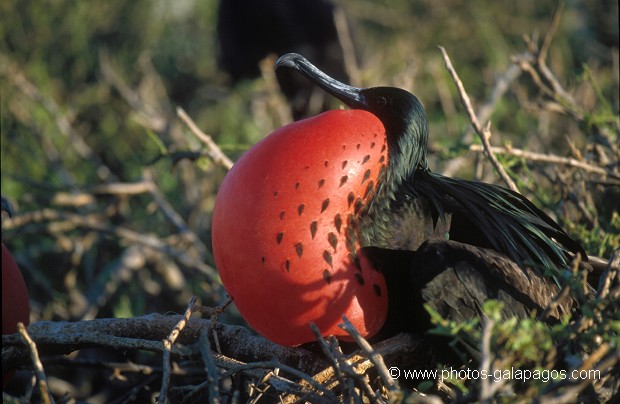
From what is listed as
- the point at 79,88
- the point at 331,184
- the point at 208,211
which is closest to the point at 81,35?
the point at 79,88

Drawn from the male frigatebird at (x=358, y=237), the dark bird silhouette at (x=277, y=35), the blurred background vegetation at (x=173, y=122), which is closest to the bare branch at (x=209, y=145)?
the blurred background vegetation at (x=173, y=122)

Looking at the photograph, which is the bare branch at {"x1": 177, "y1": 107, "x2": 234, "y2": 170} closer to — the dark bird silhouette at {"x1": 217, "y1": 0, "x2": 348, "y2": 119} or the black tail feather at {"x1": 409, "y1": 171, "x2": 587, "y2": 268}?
the black tail feather at {"x1": 409, "y1": 171, "x2": 587, "y2": 268}

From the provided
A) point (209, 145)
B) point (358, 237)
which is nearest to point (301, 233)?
point (358, 237)

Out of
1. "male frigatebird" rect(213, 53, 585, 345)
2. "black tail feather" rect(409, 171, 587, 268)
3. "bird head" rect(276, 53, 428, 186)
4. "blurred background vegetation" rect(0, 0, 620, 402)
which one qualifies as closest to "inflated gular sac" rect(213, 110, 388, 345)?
"male frigatebird" rect(213, 53, 585, 345)

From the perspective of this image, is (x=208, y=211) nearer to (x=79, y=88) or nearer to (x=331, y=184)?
(x=79, y=88)

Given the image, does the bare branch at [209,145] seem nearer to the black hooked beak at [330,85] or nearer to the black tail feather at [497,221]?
the black hooked beak at [330,85]

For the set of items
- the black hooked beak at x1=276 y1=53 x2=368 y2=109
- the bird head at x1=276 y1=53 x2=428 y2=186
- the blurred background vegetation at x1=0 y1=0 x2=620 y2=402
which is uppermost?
the black hooked beak at x1=276 y1=53 x2=368 y2=109

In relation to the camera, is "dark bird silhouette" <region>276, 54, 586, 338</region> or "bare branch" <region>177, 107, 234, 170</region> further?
"bare branch" <region>177, 107, 234, 170</region>

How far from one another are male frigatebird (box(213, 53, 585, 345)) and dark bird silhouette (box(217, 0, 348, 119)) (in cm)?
284

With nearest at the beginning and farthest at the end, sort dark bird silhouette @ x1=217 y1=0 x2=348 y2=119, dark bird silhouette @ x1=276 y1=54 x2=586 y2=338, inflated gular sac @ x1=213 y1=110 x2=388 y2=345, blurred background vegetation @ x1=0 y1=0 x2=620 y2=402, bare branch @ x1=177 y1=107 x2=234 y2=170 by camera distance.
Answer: inflated gular sac @ x1=213 y1=110 x2=388 y2=345 → dark bird silhouette @ x1=276 y1=54 x2=586 y2=338 → bare branch @ x1=177 y1=107 x2=234 y2=170 → blurred background vegetation @ x1=0 y1=0 x2=620 y2=402 → dark bird silhouette @ x1=217 y1=0 x2=348 y2=119

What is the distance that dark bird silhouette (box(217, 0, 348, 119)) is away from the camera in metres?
4.93

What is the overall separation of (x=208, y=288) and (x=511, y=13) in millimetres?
3333

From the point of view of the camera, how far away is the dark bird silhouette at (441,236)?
1869 millimetres

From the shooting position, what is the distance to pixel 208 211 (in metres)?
3.65
